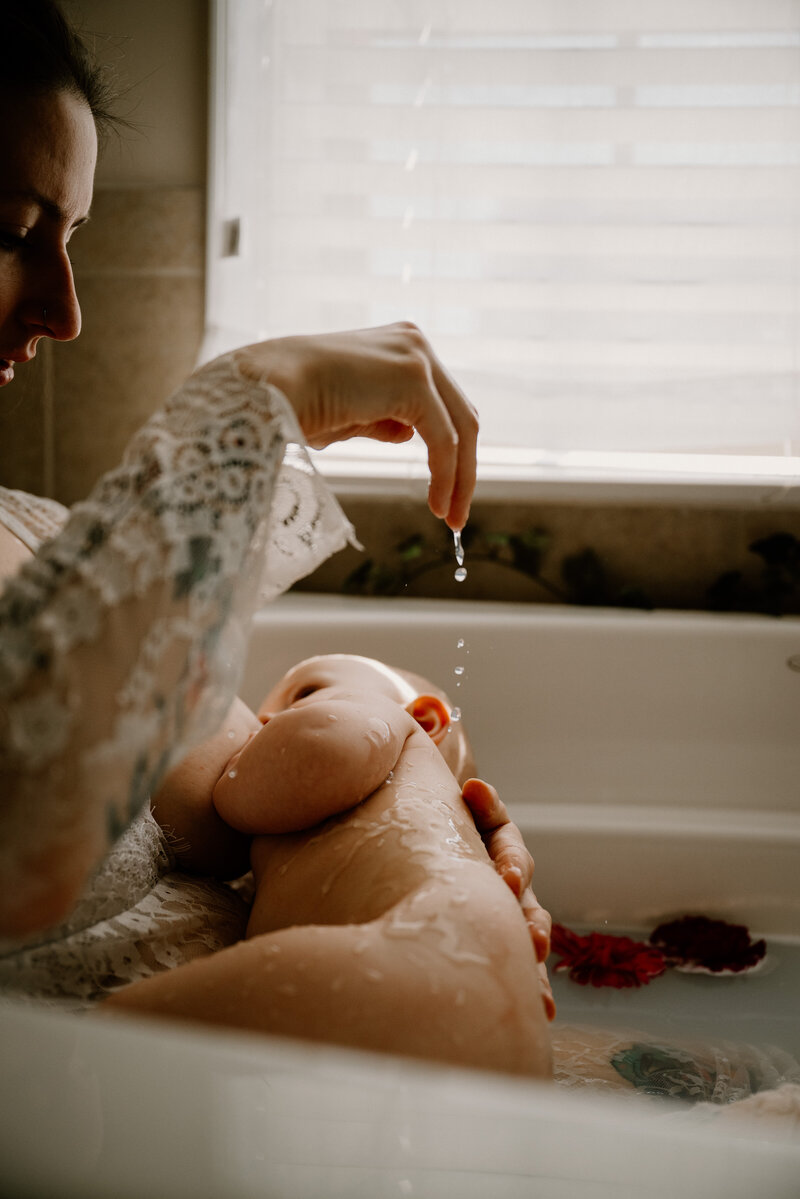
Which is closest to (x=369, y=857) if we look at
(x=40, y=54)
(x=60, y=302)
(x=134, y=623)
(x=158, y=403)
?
(x=134, y=623)

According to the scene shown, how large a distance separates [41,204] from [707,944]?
1.24 m

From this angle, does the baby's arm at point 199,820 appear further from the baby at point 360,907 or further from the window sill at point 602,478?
the window sill at point 602,478

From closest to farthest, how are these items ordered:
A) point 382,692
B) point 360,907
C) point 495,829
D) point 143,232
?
point 360,907 < point 495,829 < point 382,692 < point 143,232

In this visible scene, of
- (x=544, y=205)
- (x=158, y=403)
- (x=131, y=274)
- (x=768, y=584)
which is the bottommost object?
(x=768, y=584)

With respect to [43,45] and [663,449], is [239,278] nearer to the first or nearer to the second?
[663,449]

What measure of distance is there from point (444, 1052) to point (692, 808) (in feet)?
3.81

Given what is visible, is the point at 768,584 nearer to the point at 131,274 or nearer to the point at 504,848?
the point at 504,848

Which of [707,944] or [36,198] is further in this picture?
[707,944]

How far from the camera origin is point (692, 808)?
1.56 metres

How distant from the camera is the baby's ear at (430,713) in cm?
122

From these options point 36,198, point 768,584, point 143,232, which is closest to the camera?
point 36,198

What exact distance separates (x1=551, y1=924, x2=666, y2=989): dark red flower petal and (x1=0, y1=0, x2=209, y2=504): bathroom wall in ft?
4.46

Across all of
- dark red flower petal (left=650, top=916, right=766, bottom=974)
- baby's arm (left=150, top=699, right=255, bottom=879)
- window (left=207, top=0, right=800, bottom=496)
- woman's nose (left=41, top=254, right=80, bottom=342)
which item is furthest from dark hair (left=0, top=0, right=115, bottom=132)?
dark red flower petal (left=650, top=916, right=766, bottom=974)

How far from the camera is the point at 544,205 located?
1826 millimetres
